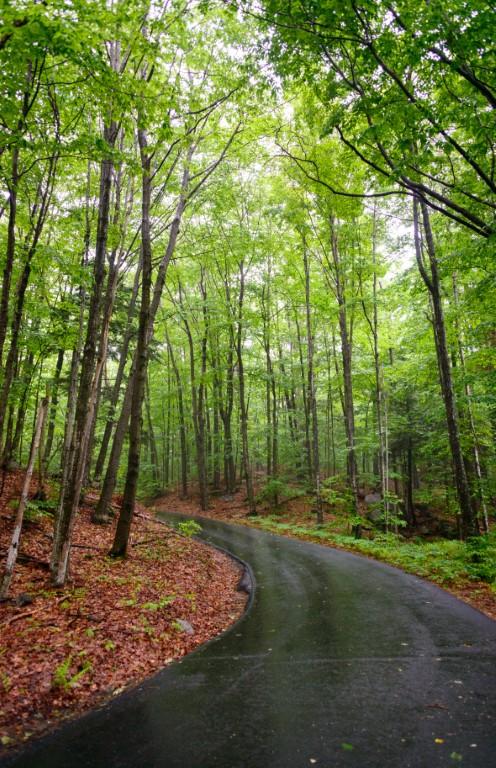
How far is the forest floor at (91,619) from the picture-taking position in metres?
3.97

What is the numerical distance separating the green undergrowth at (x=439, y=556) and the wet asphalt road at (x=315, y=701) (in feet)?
6.76

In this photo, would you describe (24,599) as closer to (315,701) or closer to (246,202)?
(315,701)

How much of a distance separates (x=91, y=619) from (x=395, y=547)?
969cm

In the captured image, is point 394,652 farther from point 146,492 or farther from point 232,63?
point 146,492

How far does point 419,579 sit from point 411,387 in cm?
1231

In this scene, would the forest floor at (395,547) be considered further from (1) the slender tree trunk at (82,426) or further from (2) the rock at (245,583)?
(1) the slender tree trunk at (82,426)

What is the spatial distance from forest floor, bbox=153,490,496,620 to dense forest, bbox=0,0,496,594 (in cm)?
88

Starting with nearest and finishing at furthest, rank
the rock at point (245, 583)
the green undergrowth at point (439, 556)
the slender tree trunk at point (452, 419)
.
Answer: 1. the rock at point (245, 583)
2. the green undergrowth at point (439, 556)
3. the slender tree trunk at point (452, 419)

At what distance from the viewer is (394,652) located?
5008mm

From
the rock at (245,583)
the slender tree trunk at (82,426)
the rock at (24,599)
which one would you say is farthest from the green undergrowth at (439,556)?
the rock at (24,599)

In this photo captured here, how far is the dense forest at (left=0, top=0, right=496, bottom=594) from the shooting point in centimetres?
577

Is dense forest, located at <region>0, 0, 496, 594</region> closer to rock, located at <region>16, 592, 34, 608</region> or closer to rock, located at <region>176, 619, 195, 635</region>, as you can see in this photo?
rock, located at <region>16, 592, 34, 608</region>

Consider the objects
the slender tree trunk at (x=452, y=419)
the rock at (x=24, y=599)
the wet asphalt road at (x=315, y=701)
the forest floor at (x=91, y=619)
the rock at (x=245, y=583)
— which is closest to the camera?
the wet asphalt road at (x=315, y=701)

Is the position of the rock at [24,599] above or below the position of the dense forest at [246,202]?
below
